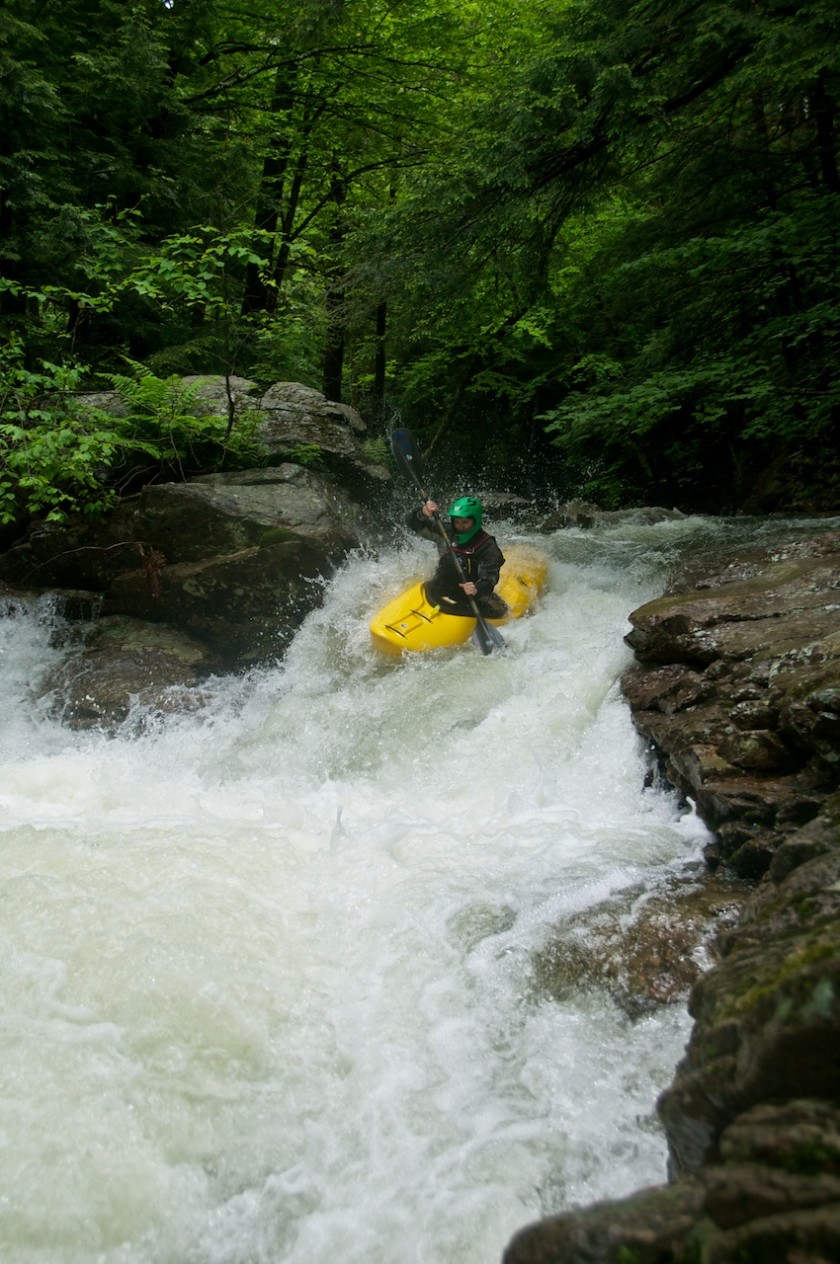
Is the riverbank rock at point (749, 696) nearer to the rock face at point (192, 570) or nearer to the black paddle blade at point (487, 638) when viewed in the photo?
the black paddle blade at point (487, 638)

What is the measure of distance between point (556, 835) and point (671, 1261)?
2.77 m

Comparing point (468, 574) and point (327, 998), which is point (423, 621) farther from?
point (327, 998)

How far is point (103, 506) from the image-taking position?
22.6ft

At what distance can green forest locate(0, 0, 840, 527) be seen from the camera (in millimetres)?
5566

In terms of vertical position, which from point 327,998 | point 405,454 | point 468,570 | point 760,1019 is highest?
point 405,454

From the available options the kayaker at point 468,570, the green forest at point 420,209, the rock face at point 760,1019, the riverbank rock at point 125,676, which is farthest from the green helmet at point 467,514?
the rock face at point 760,1019

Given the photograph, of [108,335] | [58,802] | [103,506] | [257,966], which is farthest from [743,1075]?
[108,335]

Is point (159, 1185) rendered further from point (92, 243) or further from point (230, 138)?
point (230, 138)

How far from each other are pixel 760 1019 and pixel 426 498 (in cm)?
694

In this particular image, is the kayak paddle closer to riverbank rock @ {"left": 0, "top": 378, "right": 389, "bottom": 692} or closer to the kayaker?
the kayaker

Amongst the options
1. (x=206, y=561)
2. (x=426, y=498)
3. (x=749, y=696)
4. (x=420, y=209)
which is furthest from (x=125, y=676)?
(x=749, y=696)

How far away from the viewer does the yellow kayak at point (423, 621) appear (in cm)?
634

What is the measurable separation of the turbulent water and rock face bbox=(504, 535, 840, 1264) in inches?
17.5

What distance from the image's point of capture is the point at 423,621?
21.1ft
